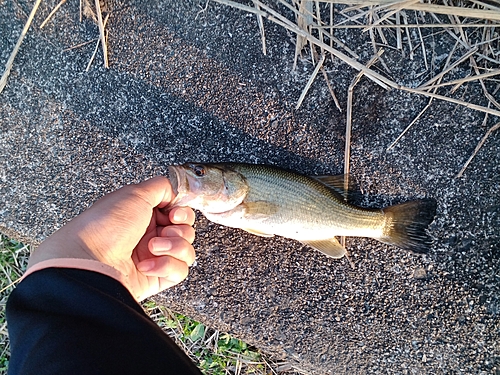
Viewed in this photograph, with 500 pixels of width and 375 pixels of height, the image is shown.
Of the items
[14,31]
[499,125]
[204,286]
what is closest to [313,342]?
[204,286]

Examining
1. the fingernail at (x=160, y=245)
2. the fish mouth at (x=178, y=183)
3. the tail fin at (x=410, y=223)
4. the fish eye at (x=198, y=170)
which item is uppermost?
the tail fin at (x=410, y=223)

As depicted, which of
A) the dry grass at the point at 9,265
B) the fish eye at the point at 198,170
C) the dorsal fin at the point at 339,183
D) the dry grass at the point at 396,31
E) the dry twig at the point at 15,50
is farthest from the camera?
the dry grass at the point at 9,265

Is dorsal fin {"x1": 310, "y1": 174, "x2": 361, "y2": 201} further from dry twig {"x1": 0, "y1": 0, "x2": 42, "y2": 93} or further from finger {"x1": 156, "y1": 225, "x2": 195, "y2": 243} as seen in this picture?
dry twig {"x1": 0, "y1": 0, "x2": 42, "y2": 93}

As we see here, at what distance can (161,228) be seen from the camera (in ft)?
8.34

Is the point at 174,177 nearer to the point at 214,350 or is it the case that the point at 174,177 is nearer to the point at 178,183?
the point at 178,183

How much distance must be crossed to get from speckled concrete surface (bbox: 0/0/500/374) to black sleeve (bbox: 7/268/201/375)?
46.4 inches

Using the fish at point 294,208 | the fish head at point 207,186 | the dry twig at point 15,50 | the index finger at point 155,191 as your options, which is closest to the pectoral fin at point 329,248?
the fish at point 294,208

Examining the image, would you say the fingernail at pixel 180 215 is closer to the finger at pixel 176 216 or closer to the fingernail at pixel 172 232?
the finger at pixel 176 216

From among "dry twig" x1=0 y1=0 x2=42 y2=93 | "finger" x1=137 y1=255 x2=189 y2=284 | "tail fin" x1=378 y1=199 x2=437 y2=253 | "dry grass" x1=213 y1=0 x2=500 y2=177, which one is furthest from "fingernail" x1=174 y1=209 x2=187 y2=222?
"dry twig" x1=0 y1=0 x2=42 y2=93

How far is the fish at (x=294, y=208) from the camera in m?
2.44

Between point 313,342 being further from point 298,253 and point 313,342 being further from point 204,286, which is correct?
point 204,286

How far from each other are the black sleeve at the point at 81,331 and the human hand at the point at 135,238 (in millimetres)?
201

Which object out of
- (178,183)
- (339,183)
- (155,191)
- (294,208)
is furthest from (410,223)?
(155,191)

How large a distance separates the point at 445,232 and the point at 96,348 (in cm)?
247
